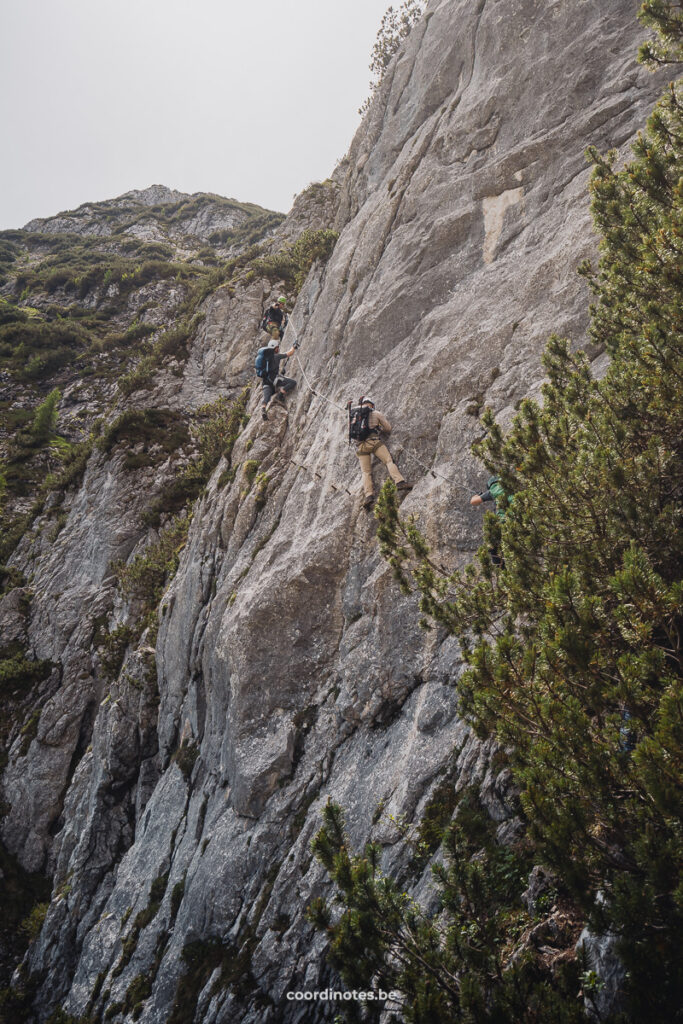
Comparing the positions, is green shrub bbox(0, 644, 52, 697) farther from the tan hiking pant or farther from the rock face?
the tan hiking pant

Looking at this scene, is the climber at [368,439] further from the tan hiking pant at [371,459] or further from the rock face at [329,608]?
the rock face at [329,608]

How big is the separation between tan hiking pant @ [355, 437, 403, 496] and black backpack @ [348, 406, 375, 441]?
0.14 m

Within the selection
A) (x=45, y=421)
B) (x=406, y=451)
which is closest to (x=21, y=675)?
(x=406, y=451)

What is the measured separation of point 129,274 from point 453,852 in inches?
2089

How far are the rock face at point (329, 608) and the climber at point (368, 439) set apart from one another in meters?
0.35

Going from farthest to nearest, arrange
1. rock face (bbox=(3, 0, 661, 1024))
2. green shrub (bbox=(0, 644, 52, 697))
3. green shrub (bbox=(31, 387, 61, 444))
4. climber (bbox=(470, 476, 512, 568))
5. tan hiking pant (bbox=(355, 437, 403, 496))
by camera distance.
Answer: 1. green shrub (bbox=(31, 387, 61, 444))
2. green shrub (bbox=(0, 644, 52, 697))
3. tan hiking pant (bbox=(355, 437, 403, 496))
4. rock face (bbox=(3, 0, 661, 1024))
5. climber (bbox=(470, 476, 512, 568))

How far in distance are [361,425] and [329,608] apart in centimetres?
352

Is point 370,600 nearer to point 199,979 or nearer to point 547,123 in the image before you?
point 199,979

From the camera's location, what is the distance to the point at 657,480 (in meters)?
4.34

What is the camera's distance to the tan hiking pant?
10242 millimetres

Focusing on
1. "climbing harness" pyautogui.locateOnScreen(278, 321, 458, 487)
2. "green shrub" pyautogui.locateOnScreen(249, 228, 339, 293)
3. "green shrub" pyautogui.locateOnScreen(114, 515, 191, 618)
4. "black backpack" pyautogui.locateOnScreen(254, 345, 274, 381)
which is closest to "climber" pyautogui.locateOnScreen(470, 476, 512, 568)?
"climbing harness" pyautogui.locateOnScreen(278, 321, 458, 487)

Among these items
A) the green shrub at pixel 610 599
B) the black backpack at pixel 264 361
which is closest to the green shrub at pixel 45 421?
the black backpack at pixel 264 361

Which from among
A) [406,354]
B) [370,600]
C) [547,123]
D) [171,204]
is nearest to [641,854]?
[370,600]

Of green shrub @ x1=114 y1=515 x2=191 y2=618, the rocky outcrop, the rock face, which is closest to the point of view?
the rock face
